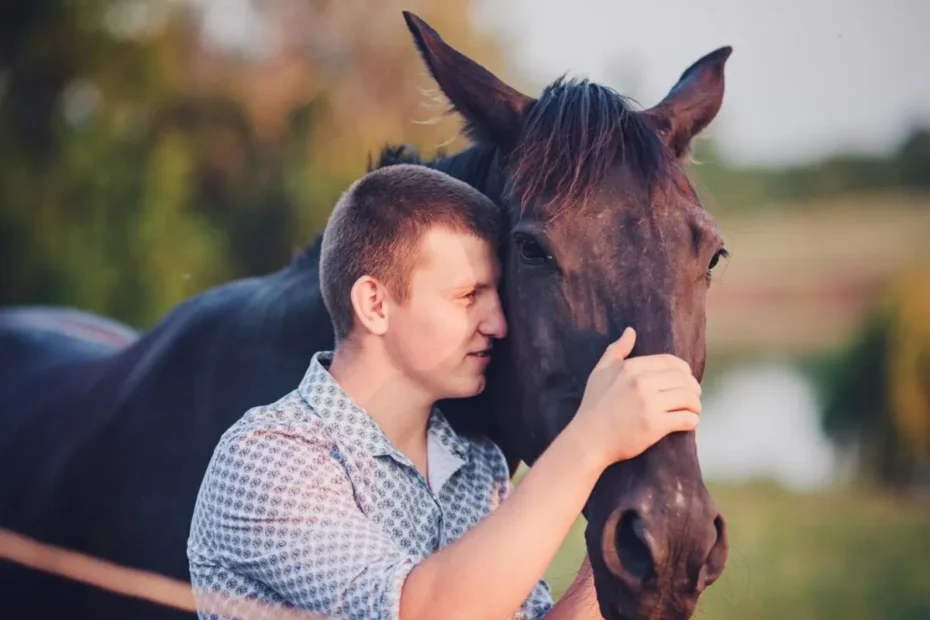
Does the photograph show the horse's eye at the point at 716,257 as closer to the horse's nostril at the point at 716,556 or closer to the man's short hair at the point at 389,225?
the man's short hair at the point at 389,225

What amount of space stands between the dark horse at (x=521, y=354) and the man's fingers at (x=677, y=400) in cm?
6

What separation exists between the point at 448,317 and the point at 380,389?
0.19 meters

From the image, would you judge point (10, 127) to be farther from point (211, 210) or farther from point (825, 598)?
point (825, 598)

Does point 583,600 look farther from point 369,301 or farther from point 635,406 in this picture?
point 369,301

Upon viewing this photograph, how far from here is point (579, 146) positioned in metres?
2.06

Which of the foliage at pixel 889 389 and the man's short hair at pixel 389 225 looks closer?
the man's short hair at pixel 389 225

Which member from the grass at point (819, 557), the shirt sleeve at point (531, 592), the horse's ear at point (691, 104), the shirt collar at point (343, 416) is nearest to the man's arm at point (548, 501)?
the shirt collar at point (343, 416)

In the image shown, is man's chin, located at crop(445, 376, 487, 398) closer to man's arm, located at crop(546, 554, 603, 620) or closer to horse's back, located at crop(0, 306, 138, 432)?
man's arm, located at crop(546, 554, 603, 620)

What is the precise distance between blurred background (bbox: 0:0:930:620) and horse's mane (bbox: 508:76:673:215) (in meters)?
5.08

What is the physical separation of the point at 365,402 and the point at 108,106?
9.30 metres

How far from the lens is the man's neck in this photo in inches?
79.4

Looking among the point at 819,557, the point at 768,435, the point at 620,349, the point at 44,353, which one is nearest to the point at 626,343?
the point at 620,349

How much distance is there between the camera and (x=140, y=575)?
9.37 ft

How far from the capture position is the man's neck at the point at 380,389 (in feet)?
6.62
